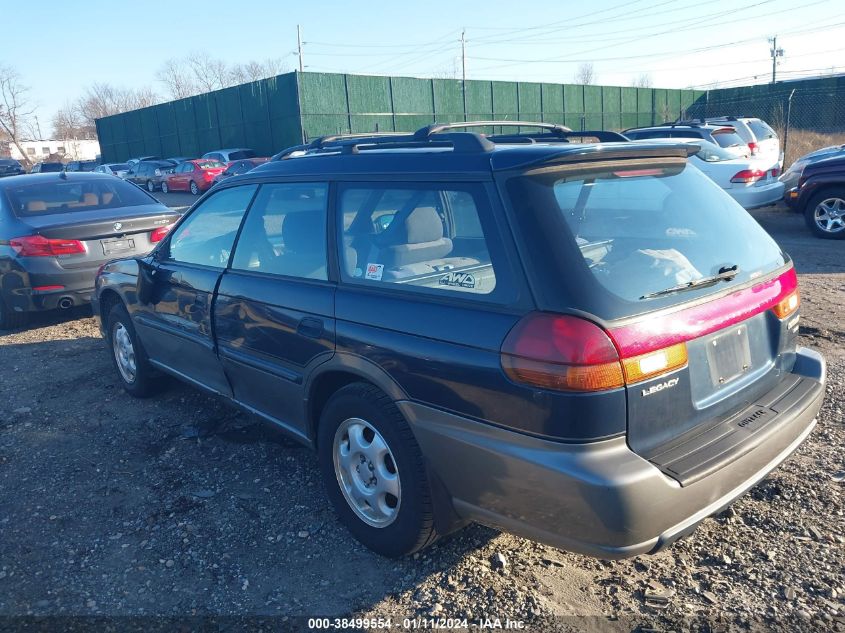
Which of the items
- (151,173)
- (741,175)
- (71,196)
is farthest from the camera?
(151,173)

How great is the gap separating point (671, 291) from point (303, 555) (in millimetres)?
2027

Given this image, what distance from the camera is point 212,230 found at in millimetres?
4379

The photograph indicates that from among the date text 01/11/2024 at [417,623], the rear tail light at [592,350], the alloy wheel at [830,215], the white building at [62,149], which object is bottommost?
the date text 01/11/2024 at [417,623]

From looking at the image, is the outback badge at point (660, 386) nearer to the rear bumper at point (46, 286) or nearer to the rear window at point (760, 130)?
the rear bumper at point (46, 286)

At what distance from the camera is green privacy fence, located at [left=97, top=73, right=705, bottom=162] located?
33.8 meters

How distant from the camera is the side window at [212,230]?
13.5ft

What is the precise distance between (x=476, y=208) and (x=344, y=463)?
1.38 meters

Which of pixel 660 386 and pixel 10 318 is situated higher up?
pixel 660 386

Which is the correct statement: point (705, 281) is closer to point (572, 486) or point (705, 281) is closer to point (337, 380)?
point (572, 486)

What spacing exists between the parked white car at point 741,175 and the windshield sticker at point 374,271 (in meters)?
9.51

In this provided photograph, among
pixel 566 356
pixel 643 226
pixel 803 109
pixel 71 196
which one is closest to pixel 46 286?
pixel 71 196

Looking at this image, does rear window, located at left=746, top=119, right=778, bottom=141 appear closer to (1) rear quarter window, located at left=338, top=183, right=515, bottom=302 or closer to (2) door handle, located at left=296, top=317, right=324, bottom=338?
(1) rear quarter window, located at left=338, top=183, right=515, bottom=302

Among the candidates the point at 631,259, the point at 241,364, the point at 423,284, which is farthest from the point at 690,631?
the point at 241,364

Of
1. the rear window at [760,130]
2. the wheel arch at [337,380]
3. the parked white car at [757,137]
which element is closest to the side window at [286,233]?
the wheel arch at [337,380]
